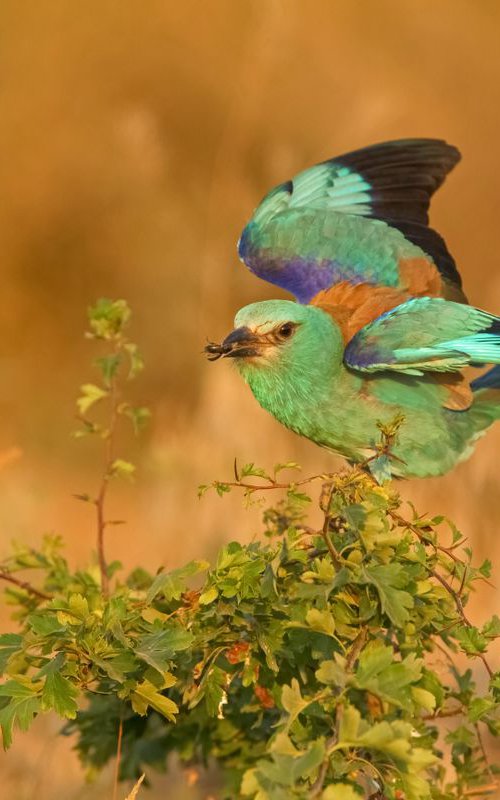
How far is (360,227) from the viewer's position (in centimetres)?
210

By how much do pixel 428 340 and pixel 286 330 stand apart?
0.76ft

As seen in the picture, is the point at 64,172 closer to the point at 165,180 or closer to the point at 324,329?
the point at 165,180

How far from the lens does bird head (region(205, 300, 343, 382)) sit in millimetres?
1759

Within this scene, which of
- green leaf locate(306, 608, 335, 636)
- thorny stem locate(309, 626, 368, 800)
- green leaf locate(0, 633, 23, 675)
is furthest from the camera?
green leaf locate(0, 633, 23, 675)

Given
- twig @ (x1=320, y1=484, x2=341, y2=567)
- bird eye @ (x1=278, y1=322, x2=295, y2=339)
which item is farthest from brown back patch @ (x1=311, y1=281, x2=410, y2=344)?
twig @ (x1=320, y1=484, x2=341, y2=567)

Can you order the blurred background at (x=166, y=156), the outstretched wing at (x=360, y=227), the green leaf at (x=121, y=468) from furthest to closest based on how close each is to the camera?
the blurred background at (x=166, y=156) → the outstretched wing at (x=360, y=227) → the green leaf at (x=121, y=468)

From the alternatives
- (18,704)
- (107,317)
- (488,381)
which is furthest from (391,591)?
(488,381)

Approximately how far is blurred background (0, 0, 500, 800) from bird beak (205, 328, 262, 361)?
3.83 ft

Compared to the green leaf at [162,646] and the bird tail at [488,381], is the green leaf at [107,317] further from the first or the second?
the green leaf at [162,646]

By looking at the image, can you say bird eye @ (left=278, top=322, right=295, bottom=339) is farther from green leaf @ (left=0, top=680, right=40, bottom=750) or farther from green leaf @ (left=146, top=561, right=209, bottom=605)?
green leaf @ (left=0, top=680, right=40, bottom=750)

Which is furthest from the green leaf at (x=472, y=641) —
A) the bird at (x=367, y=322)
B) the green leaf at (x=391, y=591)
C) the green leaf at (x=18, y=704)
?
the green leaf at (x=18, y=704)

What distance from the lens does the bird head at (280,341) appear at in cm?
176

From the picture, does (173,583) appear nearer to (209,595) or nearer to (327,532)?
(209,595)

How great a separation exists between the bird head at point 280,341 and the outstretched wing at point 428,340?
6cm
